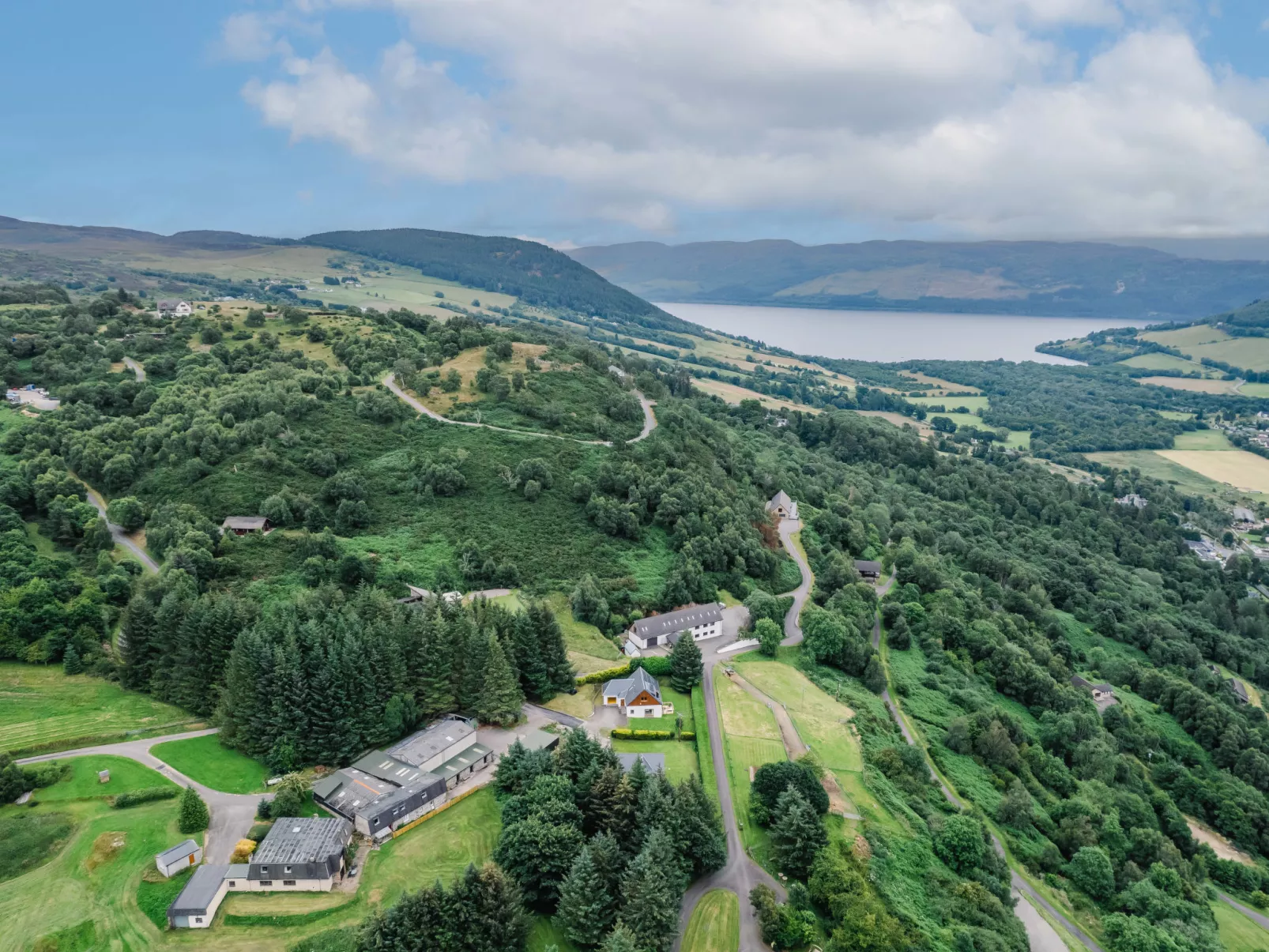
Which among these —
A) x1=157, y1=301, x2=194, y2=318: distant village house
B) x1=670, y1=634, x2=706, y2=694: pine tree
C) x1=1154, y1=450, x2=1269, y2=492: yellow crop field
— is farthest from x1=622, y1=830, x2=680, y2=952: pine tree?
x1=1154, y1=450, x2=1269, y2=492: yellow crop field

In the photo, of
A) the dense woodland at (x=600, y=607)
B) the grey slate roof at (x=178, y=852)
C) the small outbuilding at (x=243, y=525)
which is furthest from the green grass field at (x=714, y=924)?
the small outbuilding at (x=243, y=525)

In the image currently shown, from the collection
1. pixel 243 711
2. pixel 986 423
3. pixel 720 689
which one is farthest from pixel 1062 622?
pixel 986 423

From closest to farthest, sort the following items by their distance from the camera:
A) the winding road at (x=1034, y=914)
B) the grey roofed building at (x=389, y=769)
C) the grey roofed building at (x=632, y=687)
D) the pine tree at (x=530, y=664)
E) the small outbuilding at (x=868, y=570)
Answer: the grey roofed building at (x=389, y=769)
the winding road at (x=1034, y=914)
the grey roofed building at (x=632, y=687)
the pine tree at (x=530, y=664)
the small outbuilding at (x=868, y=570)

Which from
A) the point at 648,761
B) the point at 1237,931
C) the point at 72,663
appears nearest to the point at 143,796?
the point at 72,663

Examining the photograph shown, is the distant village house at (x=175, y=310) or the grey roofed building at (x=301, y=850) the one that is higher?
the distant village house at (x=175, y=310)

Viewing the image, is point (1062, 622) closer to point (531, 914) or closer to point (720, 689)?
point (720, 689)

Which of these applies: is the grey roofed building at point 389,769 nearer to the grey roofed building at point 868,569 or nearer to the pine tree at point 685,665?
the pine tree at point 685,665

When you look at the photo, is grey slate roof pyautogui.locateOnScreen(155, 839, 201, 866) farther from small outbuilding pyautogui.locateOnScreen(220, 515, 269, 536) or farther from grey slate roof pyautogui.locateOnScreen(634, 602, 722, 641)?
small outbuilding pyautogui.locateOnScreen(220, 515, 269, 536)
